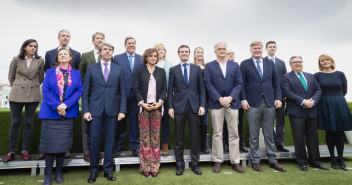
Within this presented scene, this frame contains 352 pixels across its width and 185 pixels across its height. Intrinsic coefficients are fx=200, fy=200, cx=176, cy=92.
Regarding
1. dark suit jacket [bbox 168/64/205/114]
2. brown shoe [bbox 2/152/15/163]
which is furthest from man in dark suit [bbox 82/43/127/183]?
brown shoe [bbox 2/152/15/163]

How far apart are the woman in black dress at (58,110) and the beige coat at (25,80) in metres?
0.74

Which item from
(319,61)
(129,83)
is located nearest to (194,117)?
(129,83)

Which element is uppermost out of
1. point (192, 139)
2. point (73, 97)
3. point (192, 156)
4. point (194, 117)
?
point (73, 97)

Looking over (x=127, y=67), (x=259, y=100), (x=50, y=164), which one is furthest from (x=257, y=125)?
(x=50, y=164)

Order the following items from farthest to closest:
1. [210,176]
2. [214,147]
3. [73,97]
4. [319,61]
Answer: [319,61], [214,147], [210,176], [73,97]

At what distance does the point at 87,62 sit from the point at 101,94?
0.95 metres

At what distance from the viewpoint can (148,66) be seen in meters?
3.33

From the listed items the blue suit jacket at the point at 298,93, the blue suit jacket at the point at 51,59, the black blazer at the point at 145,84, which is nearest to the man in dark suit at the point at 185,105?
the black blazer at the point at 145,84

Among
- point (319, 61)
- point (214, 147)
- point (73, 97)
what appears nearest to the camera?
point (73, 97)

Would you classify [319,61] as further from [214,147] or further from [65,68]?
[65,68]

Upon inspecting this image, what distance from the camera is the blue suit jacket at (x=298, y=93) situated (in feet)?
12.2

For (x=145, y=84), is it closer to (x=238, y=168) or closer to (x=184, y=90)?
(x=184, y=90)

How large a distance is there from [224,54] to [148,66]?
1401 millimetres

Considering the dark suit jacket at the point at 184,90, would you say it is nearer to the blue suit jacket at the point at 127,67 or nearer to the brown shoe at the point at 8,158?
the blue suit jacket at the point at 127,67
